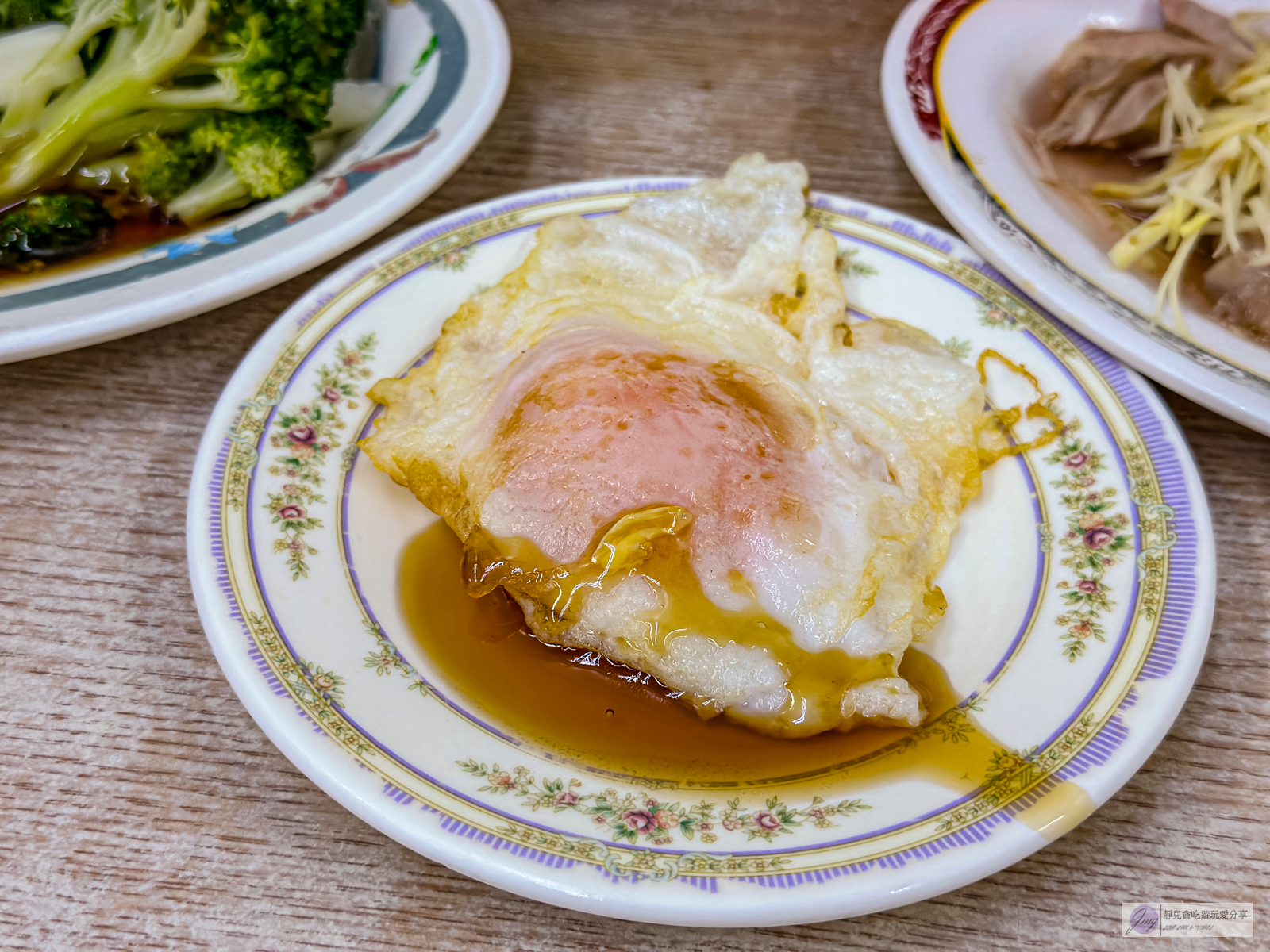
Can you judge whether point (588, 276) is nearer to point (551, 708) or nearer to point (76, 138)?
point (551, 708)

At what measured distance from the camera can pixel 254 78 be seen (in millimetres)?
2686

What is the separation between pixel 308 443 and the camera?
2.04 meters

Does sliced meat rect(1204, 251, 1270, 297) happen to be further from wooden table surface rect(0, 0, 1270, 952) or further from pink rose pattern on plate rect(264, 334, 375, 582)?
pink rose pattern on plate rect(264, 334, 375, 582)

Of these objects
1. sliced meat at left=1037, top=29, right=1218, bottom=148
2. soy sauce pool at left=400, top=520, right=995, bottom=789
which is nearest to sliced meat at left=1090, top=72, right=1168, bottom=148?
sliced meat at left=1037, top=29, right=1218, bottom=148

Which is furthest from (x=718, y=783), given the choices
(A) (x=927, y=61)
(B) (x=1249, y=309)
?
(A) (x=927, y=61)

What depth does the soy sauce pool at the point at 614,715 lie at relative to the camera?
1.65m

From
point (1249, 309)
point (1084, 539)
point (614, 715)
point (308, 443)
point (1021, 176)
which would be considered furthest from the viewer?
point (1021, 176)

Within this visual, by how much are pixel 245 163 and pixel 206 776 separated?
1.81 m

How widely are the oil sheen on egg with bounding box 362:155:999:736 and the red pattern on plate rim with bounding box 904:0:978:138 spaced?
0.78 metres

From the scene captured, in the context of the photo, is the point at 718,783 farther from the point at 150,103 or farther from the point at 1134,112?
the point at 1134,112

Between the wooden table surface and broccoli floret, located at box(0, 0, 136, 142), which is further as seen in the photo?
broccoli floret, located at box(0, 0, 136, 142)

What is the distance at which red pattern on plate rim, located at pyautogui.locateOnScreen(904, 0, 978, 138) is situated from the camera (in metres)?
2.79

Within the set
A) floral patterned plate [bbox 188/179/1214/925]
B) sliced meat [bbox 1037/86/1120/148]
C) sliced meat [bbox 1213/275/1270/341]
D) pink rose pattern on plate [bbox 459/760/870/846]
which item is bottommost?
pink rose pattern on plate [bbox 459/760/870/846]

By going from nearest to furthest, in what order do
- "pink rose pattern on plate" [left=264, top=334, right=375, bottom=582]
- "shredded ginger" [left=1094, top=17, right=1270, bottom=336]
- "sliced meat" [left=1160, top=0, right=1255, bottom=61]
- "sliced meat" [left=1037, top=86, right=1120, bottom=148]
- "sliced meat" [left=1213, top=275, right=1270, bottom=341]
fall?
"pink rose pattern on plate" [left=264, top=334, right=375, bottom=582] → "sliced meat" [left=1213, top=275, right=1270, bottom=341] → "shredded ginger" [left=1094, top=17, right=1270, bottom=336] → "sliced meat" [left=1037, top=86, right=1120, bottom=148] → "sliced meat" [left=1160, top=0, right=1255, bottom=61]
